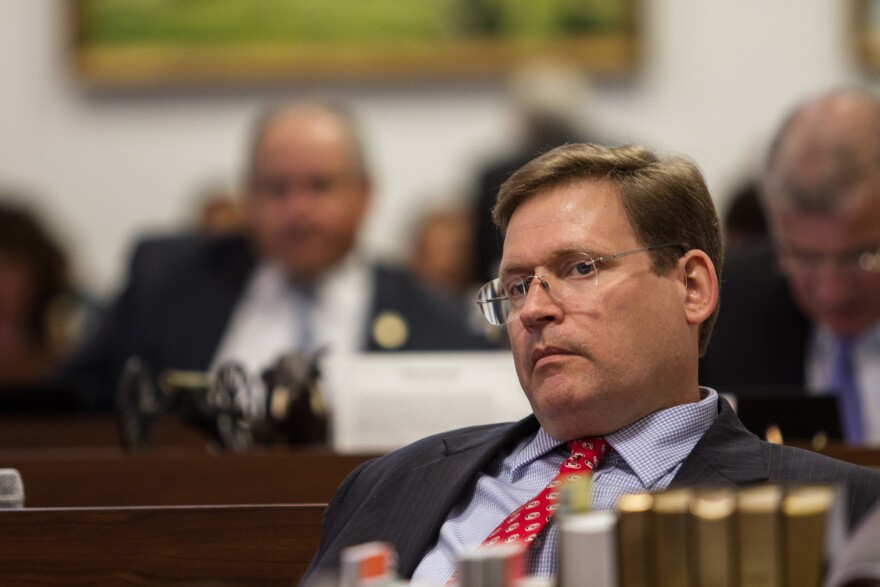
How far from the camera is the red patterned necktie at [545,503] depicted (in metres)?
2.00

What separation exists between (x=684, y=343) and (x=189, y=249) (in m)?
2.91

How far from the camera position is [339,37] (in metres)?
7.59

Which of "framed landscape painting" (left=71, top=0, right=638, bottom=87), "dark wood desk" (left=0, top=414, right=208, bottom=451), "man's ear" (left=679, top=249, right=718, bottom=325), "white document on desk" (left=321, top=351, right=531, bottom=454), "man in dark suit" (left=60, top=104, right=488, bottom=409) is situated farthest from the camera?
"framed landscape painting" (left=71, top=0, right=638, bottom=87)

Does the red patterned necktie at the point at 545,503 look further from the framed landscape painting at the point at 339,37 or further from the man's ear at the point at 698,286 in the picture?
the framed landscape painting at the point at 339,37

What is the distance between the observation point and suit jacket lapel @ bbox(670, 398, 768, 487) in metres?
1.98

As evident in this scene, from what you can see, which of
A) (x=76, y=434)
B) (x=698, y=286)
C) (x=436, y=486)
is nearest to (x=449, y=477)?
(x=436, y=486)

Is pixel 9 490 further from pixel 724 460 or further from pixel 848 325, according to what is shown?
pixel 848 325

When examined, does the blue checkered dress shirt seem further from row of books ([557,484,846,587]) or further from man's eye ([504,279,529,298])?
row of books ([557,484,846,587])

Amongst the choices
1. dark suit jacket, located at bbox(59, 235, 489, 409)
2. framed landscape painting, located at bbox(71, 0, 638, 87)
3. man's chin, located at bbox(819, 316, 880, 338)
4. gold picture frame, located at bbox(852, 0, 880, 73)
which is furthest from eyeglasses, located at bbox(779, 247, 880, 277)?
gold picture frame, located at bbox(852, 0, 880, 73)

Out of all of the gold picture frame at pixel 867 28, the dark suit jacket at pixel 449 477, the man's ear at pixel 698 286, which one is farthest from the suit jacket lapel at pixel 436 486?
the gold picture frame at pixel 867 28

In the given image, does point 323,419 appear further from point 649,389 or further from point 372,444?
point 649,389

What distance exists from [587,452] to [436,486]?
25 cm

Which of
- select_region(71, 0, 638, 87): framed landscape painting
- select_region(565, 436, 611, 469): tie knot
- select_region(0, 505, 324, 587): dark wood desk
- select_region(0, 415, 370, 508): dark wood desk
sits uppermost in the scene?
select_region(71, 0, 638, 87): framed landscape painting

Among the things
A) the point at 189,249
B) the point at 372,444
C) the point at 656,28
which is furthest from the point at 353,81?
the point at 372,444
